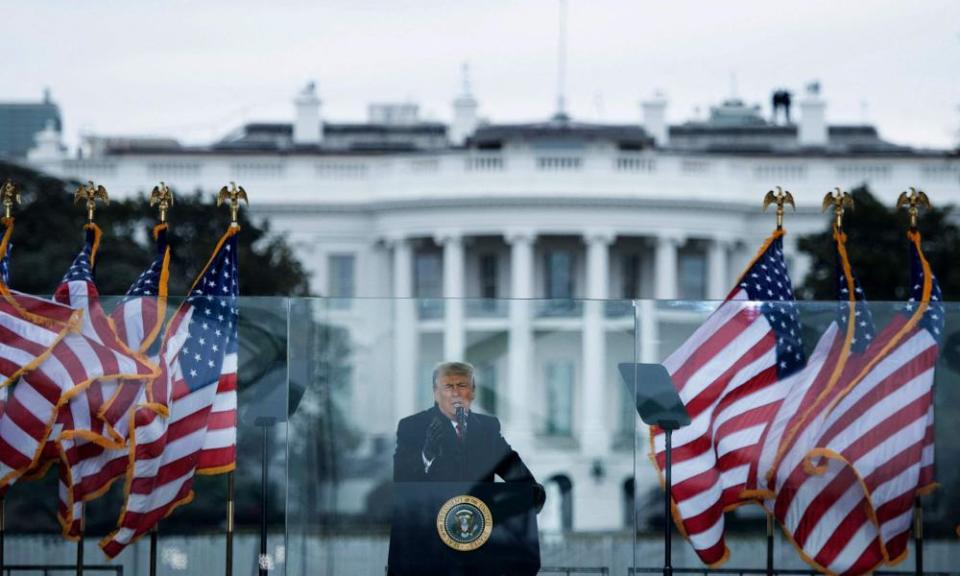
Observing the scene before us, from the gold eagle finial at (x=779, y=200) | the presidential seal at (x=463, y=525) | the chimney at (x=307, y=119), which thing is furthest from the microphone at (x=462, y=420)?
the chimney at (x=307, y=119)

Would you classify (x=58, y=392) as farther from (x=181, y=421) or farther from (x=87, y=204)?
(x=87, y=204)

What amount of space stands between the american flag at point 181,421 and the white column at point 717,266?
6644 centimetres

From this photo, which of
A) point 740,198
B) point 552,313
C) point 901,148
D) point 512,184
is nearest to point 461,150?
point 512,184

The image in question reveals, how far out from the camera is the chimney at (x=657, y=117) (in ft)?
301

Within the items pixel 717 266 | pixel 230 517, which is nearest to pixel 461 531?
pixel 230 517

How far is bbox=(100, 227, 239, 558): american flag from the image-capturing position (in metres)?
18.2

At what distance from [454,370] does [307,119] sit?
74939mm

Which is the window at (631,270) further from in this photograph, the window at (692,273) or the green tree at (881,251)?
the green tree at (881,251)

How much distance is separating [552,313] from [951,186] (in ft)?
221

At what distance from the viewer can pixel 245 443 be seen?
18.2 metres

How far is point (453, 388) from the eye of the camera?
18.1 metres

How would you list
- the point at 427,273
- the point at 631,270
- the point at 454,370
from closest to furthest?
the point at 454,370 < the point at 427,273 < the point at 631,270

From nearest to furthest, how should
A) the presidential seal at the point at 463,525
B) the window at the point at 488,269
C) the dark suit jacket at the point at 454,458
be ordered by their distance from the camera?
the presidential seal at the point at 463,525 < the dark suit jacket at the point at 454,458 < the window at the point at 488,269

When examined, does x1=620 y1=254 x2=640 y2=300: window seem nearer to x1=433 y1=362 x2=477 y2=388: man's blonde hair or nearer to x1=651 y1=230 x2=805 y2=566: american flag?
x1=651 y1=230 x2=805 y2=566: american flag
